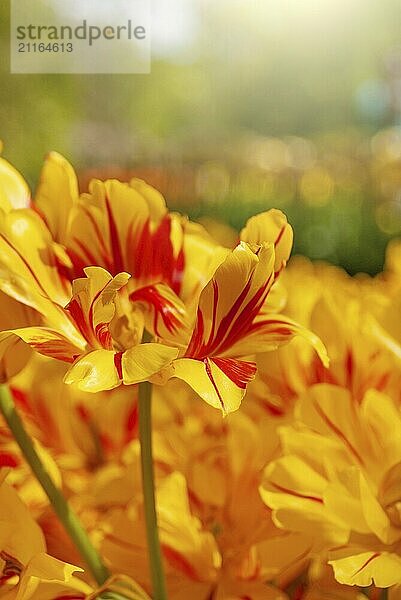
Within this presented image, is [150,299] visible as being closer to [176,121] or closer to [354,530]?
[354,530]

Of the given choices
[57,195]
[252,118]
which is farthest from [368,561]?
[252,118]

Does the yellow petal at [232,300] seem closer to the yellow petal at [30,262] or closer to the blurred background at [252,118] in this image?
the yellow petal at [30,262]

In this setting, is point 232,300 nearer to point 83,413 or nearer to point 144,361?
point 144,361

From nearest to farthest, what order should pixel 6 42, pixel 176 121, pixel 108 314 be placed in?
pixel 108 314, pixel 6 42, pixel 176 121

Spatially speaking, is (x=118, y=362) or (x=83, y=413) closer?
(x=118, y=362)

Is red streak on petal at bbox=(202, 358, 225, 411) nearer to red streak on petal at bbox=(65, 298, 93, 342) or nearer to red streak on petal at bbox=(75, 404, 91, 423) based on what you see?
red streak on petal at bbox=(65, 298, 93, 342)

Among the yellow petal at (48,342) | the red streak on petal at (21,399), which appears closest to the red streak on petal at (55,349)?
the yellow petal at (48,342)

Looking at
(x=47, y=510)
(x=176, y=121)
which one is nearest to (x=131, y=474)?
(x=47, y=510)
